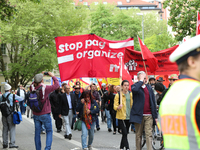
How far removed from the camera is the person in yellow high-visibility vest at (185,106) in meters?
1.77

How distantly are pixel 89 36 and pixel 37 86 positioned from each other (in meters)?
4.25

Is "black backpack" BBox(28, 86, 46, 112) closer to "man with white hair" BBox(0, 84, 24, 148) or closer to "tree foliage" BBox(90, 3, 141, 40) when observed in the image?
"man with white hair" BBox(0, 84, 24, 148)

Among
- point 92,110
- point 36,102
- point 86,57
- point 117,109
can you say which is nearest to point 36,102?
point 36,102

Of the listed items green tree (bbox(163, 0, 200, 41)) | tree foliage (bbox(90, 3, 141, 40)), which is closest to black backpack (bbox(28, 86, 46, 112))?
green tree (bbox(163, 0, 200, 41))

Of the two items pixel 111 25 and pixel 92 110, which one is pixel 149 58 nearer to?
pixel 92 110

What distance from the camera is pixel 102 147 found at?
370 inches

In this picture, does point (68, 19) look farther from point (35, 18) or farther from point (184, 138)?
point (184, 138)

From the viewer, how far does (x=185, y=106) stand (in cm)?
179

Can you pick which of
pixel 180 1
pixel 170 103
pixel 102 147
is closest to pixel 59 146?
pixel 102 147

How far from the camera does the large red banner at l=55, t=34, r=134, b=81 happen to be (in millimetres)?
10977

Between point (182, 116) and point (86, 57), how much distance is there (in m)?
9.48

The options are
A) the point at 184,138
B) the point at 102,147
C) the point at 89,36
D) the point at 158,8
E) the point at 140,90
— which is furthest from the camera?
the point at 158,8

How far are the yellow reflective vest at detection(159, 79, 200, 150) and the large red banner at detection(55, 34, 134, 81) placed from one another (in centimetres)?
893

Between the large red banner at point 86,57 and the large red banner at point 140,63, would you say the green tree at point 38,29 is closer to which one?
the large red banner at point 86,57
